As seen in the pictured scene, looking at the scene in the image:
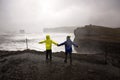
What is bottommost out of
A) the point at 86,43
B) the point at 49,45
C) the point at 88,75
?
the point at 86,43

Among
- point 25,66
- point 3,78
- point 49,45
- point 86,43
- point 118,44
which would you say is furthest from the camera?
point 86,43

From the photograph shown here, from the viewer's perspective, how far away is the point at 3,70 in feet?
27.5

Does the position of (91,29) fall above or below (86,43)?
above

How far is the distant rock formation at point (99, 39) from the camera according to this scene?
28381 mm

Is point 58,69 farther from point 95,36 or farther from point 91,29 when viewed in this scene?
point 91,29

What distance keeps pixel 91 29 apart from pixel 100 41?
8599mm

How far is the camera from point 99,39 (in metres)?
A: 34.6

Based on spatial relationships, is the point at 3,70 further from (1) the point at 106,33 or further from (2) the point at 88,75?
(1) the point at 106,33

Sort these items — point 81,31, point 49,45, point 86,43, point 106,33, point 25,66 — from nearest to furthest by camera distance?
point 25,66
point 49,45
point 106,33
point 86,43
point 81,31

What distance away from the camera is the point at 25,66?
343 inches

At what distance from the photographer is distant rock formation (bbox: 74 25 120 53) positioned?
2838cm

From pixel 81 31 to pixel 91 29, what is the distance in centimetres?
576

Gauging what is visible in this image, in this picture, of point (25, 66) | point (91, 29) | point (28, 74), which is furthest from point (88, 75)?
point (91, 29)

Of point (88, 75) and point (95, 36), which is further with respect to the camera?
point (95, 36)
